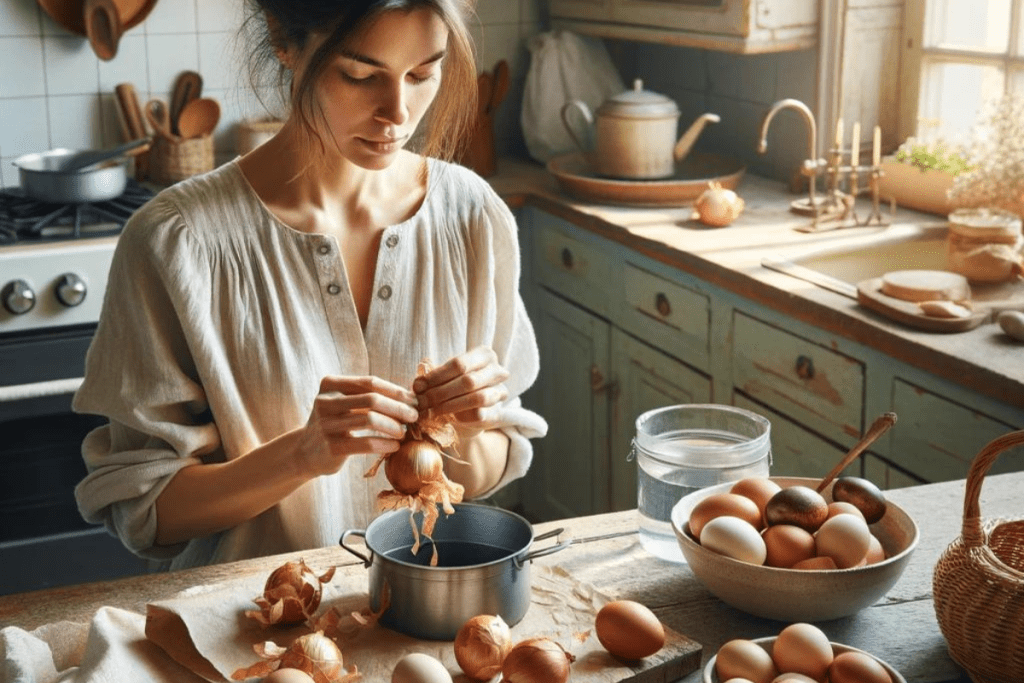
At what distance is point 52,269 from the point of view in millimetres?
2613

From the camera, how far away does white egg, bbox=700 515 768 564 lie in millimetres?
1142

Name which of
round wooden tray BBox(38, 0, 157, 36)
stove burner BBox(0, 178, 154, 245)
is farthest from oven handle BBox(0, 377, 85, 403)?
round wooden tray BBox(38, 0, 157, 36)

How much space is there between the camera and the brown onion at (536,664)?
1012 mm

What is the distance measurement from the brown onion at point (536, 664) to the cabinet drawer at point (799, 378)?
122cm

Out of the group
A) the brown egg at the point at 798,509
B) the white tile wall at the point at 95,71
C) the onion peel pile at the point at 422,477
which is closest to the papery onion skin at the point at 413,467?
the onion peel pile at the point at 422,477

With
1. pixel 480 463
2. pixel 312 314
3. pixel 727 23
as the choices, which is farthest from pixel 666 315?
pixel 312 314

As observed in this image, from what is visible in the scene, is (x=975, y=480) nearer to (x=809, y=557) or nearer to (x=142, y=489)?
(x=809, y=557)

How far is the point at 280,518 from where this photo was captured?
1.58 metres

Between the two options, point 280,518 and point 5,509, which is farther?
point 5,509

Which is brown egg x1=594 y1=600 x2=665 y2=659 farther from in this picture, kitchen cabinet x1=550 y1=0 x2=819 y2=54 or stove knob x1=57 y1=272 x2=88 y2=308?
kitchen cabinet x1=550 y1=0 x2=819 y2=54

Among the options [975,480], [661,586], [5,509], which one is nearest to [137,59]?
[5,509]

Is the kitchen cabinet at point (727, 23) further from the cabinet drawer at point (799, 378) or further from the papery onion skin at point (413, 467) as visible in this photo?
the papery onion skin at point (413, 467)

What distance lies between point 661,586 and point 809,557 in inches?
6.3

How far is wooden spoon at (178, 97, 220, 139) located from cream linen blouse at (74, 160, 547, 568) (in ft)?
5.75
